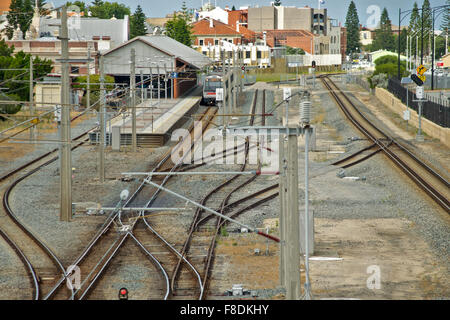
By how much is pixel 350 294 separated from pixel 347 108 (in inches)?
1602

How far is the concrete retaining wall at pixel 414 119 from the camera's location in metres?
37.1

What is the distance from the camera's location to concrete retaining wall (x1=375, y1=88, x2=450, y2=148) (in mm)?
37094

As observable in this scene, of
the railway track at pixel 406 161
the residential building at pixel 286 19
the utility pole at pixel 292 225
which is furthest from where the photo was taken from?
the residential building at pixel 286 19

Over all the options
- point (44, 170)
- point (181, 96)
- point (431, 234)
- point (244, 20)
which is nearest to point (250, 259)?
point (431, 234)

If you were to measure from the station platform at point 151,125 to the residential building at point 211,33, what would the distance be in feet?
245

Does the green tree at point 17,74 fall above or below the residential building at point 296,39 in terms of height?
below

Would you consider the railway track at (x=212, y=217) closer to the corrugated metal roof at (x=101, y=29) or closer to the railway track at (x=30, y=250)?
the railway track at (x=30, y=250)

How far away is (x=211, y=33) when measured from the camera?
13250 cm

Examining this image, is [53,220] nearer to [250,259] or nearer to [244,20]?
[250,259]

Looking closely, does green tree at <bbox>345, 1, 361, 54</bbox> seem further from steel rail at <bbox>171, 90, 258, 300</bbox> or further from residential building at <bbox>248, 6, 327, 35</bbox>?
steel rail at <bbox>171, 90, 258, 300</bbox>

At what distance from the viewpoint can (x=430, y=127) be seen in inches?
1586

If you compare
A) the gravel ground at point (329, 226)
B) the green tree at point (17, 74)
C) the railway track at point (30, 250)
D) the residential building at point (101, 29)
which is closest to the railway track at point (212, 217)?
the gravel ground at point (329, 226)

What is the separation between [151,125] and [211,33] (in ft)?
300

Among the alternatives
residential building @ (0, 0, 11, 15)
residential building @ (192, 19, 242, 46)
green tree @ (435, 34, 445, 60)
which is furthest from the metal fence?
green tree @ (435, 34, 445, 60)
